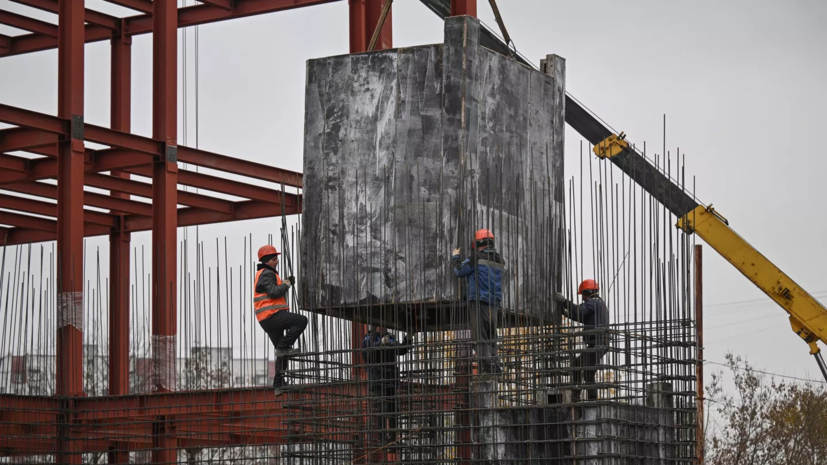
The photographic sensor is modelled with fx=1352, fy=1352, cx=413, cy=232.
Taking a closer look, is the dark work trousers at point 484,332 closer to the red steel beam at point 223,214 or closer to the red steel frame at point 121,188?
the red steel frame at point 121,188

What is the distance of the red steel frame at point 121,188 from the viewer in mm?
21438

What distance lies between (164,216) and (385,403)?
8.10m

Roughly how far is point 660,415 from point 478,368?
2.26 m

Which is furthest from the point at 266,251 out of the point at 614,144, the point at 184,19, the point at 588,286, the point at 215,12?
the point at 614,144

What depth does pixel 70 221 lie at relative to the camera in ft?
73.5

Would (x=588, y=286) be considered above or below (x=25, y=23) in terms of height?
below

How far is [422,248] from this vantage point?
1641 centimetres

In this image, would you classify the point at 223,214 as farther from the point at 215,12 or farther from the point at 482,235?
the point at 482,235

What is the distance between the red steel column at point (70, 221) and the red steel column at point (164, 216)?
1266mm

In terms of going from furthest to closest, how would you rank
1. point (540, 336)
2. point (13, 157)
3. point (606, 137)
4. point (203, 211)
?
1. point (606, 137)
2. point (203, 211)
3. point (13, 157)
4. point (540, 336)

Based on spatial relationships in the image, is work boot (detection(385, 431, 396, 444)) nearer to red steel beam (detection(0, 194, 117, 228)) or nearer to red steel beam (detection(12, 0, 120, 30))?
red steel beam (detection(0, 194, 117, 228))

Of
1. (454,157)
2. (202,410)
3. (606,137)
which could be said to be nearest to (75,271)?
(202,410)

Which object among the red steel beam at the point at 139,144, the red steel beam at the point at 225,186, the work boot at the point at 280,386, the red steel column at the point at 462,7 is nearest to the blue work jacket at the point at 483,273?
the work boot at the point at 280,386

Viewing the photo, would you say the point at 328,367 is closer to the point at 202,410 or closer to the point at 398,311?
the point at 398,311
